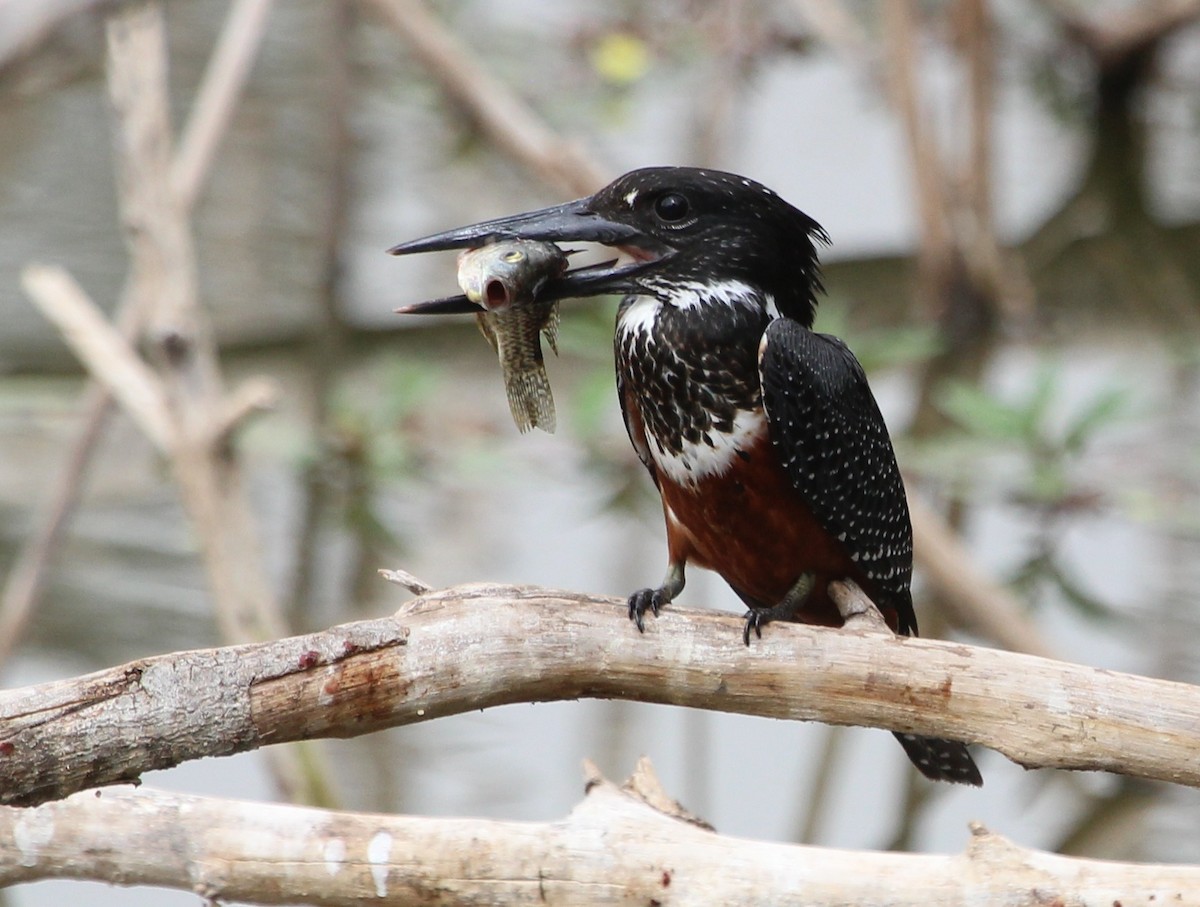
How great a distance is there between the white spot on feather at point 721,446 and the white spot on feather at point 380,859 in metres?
0.82

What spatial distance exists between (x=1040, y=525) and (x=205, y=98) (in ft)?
10.4

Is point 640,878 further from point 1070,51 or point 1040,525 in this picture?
point 1070,51

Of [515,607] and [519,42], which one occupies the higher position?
[519,42]

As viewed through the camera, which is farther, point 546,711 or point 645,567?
point 645,567

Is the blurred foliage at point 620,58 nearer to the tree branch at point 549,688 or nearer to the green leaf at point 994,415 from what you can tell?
the green leaf at point 994,415

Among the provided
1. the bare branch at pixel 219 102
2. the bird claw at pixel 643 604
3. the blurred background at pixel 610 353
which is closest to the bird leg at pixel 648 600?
the bird claw at pixel 643 604

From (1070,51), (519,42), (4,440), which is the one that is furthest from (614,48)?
(4,440)

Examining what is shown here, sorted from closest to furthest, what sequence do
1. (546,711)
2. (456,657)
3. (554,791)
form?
(456,657) → (554,791) → (546,711)

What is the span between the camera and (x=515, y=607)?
7.50 feet

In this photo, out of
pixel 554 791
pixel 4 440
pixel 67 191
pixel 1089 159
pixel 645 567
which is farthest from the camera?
pixel 1089 159

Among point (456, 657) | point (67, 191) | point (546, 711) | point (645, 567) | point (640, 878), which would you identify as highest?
point (67, 191)

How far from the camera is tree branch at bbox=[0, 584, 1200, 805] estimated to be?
2.01m

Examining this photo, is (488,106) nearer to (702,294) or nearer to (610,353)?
(610,353)

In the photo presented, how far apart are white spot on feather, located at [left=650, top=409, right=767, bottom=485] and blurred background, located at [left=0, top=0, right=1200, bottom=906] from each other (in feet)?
3.74
